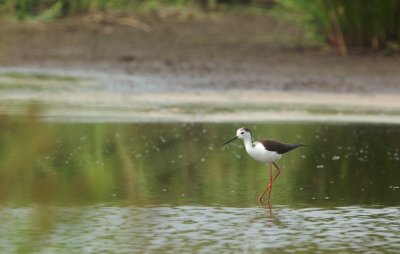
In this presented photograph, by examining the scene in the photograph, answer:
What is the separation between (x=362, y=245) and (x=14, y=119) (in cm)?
747

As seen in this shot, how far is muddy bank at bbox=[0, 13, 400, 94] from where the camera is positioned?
1894 centimetres

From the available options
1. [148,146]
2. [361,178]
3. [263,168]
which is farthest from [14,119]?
[361,178]

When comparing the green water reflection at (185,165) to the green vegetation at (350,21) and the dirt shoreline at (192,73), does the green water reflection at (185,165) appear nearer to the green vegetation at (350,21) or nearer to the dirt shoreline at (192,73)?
the dirt shoreline at (192,73)

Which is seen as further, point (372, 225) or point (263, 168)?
point (263, 168)

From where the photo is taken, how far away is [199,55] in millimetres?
21703

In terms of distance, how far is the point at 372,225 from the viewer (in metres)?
9.01

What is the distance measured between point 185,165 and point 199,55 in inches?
393

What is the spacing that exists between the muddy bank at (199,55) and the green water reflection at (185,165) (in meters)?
4.12

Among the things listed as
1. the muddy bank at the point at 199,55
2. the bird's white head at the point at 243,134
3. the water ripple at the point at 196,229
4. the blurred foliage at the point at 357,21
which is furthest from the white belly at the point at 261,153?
the blurred foliage at the point at 357,21

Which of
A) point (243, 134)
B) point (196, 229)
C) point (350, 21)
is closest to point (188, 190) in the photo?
point (243, 134)

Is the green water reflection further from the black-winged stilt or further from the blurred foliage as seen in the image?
the blurred foliage

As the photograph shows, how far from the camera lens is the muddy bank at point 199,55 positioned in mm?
18938

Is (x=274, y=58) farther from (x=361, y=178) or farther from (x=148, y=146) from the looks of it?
(x=361, y=178)

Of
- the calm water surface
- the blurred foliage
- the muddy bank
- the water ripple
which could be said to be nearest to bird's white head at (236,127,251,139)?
the calm water surface
